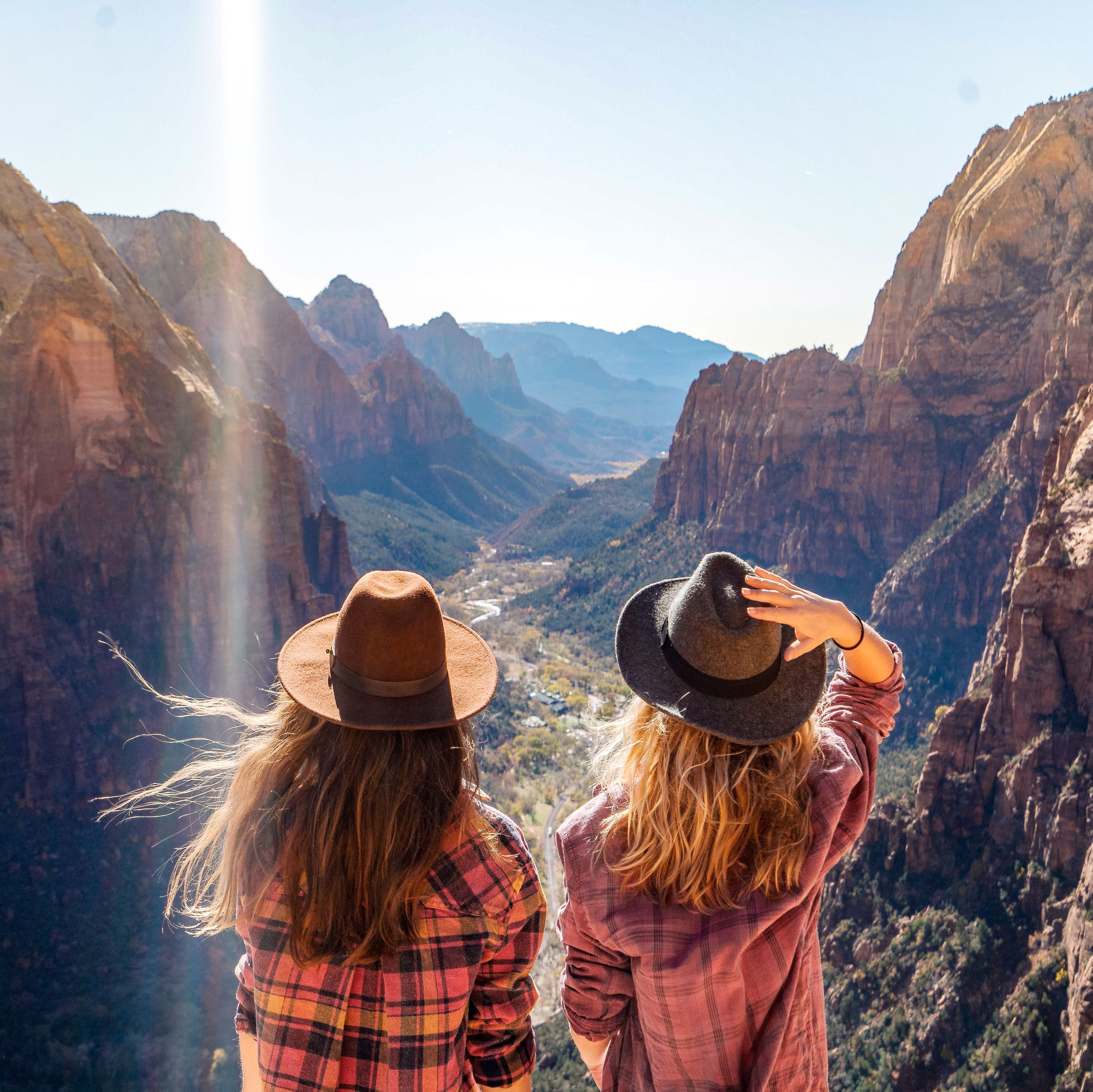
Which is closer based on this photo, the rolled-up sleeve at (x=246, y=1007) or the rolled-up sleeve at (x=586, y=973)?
the rolled-up sleeve at (x=586, y=973)

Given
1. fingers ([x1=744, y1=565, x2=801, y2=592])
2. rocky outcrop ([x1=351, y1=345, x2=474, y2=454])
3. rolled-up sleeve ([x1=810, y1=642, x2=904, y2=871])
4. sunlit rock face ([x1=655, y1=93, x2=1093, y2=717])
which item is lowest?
rolled-up sleeve ([x1=810, y1=642, x2=904, y2=871])

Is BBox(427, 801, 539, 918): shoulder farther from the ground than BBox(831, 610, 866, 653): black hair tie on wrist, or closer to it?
closer to it

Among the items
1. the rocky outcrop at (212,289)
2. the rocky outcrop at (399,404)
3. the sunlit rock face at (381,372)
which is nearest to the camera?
the rocky outcrop at (212,289)

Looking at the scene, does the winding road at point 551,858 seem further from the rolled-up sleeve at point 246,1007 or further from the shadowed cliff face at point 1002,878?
the rolled-up sleeve at point 246,1007

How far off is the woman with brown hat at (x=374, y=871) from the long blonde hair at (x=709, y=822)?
52 cm

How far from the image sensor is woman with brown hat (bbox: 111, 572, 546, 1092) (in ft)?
8.37

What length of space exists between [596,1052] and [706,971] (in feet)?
3.24

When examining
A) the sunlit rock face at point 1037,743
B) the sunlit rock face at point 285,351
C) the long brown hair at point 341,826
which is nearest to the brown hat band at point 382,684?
the long brown hair at point 341,826

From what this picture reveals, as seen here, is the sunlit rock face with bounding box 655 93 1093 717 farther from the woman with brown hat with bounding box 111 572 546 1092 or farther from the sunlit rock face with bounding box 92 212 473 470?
the woman with brown hat with bounding box 111 572 546 1092

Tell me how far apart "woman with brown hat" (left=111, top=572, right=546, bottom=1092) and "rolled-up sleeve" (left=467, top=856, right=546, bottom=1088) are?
0.04 ft

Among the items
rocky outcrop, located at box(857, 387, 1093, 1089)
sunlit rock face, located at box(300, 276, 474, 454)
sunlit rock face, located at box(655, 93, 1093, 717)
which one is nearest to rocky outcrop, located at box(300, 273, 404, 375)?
sunlit rock face, located at box(300, 276, 474, 454)

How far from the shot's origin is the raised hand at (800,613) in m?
2.71

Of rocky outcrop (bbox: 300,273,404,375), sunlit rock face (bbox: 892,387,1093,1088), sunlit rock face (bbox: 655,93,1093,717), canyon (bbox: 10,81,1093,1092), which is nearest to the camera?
canyon (bbox: 10,81,1093,1092)

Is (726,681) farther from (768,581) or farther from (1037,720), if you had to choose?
(1037,720)
